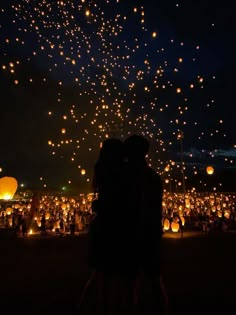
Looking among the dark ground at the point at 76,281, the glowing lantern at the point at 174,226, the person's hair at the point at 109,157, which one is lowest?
the dark ground at the point at 76,281

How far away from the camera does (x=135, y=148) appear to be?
3201 millimetres

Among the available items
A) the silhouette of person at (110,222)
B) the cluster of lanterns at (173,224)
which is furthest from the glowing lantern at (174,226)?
the silhouette of person at (110,222)

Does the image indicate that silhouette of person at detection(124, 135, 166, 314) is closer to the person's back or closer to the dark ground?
the person's back

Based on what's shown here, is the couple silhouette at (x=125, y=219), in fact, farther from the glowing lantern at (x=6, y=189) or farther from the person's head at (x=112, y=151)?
the glowing lantern at (x=6, y=189)

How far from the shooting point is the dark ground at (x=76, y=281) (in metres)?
4.59

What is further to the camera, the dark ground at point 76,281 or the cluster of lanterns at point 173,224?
the cluster of lanterns at point 173,224

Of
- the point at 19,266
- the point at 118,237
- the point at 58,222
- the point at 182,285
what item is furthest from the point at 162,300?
the point at 58,222

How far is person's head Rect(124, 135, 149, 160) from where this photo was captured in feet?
10.5

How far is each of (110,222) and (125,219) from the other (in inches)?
5.0

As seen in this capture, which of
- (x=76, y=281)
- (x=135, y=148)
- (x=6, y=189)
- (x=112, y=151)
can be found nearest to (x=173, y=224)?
(x=6, y=189)

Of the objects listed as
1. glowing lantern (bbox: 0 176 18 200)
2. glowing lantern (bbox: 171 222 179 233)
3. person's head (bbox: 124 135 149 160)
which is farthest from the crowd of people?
glowing lantern (bbox: 0 176 18 200)

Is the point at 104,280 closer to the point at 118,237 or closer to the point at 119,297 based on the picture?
the point at 118,237

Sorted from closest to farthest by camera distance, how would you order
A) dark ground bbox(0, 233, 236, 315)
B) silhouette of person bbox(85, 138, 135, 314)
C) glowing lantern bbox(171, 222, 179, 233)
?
silhouette of person bbox(85, 138, 135, 314)
dark ground bbox(0, 233, 236, 315)
glowing lantern bbox(171, 222, 179, 233)

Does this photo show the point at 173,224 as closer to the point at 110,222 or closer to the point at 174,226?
the point at 174,226
